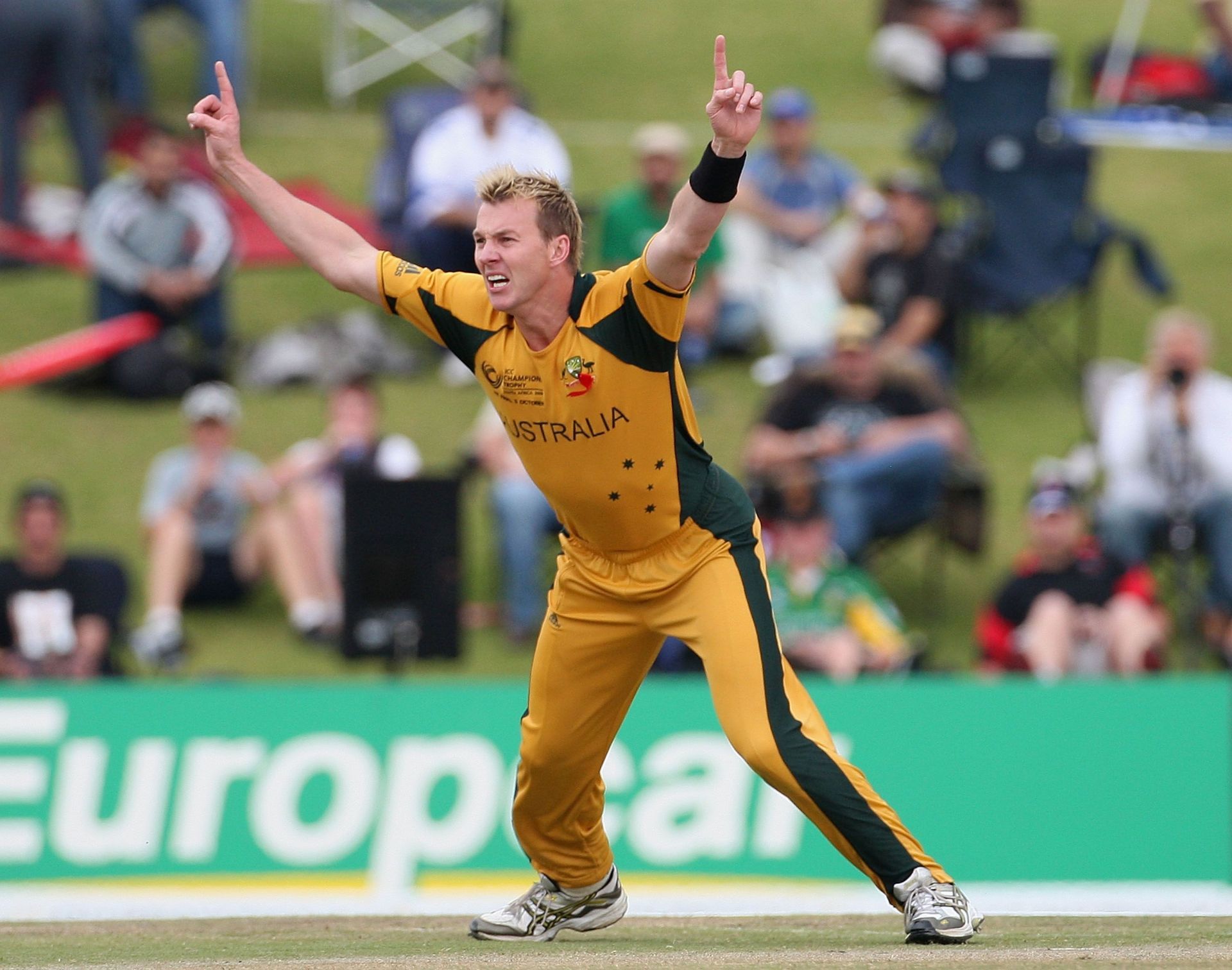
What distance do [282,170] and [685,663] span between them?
740 centimetres

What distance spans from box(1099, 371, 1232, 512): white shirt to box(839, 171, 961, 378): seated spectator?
175cm

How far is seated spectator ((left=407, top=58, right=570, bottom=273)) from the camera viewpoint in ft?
40.9

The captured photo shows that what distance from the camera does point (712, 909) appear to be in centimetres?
816

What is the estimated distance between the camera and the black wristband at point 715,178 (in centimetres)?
516

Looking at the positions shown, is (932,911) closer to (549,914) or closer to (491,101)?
(549,914)

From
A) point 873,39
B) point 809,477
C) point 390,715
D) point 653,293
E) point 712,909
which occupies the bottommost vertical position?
point 712,909

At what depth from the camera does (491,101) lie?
12.6m

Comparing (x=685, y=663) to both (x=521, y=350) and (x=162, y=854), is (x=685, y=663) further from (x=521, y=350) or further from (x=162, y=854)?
(x=521, y=350)

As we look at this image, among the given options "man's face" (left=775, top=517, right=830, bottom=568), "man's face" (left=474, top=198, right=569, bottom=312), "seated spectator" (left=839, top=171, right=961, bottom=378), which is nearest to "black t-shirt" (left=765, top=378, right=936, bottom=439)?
"man's face" (left=775, top=517, right=830, bottom=568)

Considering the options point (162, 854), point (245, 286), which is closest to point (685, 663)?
point (162, 854)

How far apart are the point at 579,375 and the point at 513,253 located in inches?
15.4

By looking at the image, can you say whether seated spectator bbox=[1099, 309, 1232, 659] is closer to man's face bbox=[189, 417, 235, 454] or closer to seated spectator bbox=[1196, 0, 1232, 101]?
seated spectator bbox=[1196, 0, 1232, 101]

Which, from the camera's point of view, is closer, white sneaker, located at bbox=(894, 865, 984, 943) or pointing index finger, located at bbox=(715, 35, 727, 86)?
pointing index finger, located at bbox=(715, 35, 727, 86)

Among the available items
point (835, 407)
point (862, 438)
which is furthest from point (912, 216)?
point (862, 438)
